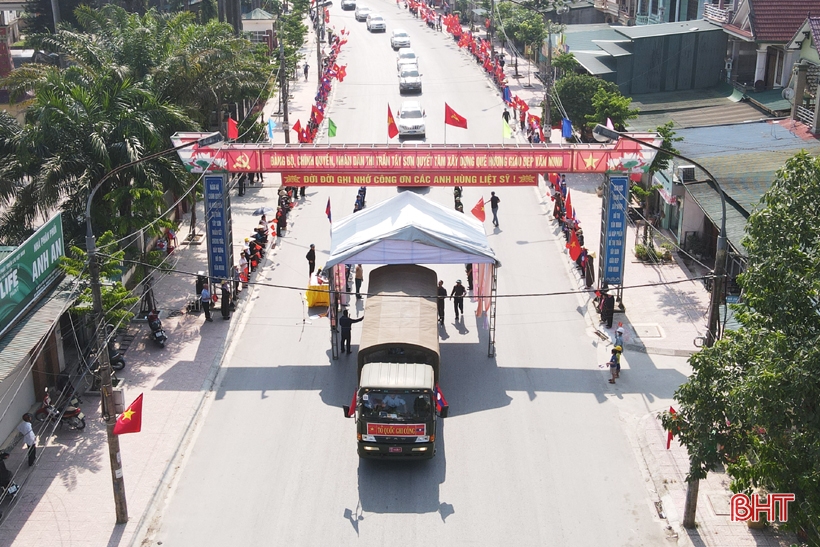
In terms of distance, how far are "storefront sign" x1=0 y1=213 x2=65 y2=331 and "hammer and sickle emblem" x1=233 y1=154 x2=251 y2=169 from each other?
17.8ft

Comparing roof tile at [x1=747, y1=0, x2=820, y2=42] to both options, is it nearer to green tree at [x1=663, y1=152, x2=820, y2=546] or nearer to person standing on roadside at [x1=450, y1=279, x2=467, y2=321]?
person standing on roadside at [x1=450, y1=279, x2=467, y2=321]

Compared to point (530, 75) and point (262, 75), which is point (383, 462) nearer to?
point (262, 75)

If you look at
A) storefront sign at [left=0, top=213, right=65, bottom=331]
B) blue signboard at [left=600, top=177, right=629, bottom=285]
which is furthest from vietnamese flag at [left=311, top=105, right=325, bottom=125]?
storefront sign at [left=0, top=213, right=65, bottom=331]

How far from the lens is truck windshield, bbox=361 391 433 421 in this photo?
21.0 m

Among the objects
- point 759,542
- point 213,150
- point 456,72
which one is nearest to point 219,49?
point 213,150

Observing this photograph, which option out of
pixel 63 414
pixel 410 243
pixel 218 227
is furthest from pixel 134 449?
pixel 218 227

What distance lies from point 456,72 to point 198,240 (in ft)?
133

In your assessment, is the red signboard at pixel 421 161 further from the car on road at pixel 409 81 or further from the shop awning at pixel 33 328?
the car on road at pixel 409 81

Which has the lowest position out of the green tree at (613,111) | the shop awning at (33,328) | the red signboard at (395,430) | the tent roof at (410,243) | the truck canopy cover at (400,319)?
the red signboard at (395,430)

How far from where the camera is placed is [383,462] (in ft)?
71.7

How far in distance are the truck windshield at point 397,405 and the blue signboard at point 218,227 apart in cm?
978

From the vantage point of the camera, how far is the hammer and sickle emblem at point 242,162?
28.7 metres

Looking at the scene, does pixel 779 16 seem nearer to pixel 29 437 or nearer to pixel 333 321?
pixel 333 321

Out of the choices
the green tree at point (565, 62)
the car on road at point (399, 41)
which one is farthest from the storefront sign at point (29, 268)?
the car on road at point (399, 41)
